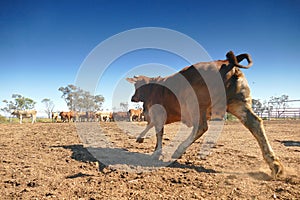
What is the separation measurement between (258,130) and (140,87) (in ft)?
10.1

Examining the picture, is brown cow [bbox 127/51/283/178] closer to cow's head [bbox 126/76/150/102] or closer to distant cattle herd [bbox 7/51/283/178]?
distant cattle herd [bbox 7/51/283/178]

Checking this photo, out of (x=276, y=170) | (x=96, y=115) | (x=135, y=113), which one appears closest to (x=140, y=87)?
(x=276, y=170)

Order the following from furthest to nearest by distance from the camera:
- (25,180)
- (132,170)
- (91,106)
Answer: (91,106) → (132,170) → (25,180)

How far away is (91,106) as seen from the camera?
6588cm

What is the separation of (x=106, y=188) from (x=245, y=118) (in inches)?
95.8

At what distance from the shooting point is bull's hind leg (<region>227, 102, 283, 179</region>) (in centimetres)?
308

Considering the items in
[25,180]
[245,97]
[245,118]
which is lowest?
[25,180]

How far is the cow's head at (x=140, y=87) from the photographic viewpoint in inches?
217

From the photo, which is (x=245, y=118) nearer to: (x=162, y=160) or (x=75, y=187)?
(x=162, y=160)

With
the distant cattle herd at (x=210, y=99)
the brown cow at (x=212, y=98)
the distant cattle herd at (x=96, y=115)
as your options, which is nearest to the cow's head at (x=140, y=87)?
the distant cattle herd at (x=210, y=99)

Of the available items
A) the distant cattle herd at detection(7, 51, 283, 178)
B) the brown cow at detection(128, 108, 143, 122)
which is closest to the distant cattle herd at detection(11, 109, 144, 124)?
the brown cow at detection(128, 108, 143, 122)

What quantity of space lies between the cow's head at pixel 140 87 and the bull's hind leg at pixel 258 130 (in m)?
2.33

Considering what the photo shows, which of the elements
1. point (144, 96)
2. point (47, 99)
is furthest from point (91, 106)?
point (144, 96)

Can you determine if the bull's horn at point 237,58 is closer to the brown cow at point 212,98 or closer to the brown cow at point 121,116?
the brown cow at point 212,98
